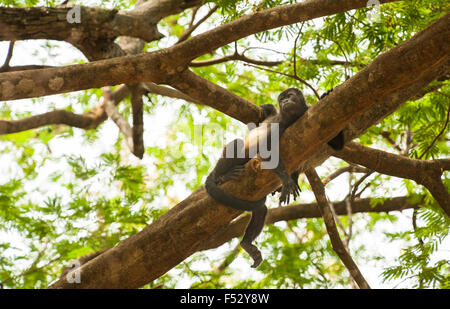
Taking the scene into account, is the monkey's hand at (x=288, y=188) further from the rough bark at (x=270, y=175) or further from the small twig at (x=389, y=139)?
the small twig at (x=389, y=139)

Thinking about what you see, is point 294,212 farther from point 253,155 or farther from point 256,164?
point 256,164

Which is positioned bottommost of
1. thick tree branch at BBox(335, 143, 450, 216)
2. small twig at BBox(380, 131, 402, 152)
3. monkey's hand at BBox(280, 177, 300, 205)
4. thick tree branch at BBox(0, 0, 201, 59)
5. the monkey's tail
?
the monkey's tail

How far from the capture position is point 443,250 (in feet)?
18.2

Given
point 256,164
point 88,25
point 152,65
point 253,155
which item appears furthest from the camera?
point 88,25

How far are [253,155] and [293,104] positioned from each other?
2.48 ft

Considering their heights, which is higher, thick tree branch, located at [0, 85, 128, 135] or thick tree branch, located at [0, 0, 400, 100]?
thick tree branch, located at [0, 85, 128, 135]

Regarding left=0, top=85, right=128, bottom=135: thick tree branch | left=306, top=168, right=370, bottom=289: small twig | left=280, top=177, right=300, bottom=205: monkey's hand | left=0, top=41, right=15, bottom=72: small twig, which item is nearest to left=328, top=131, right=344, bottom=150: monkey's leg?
left=280, top=177, right=300, bottom=205: monkey's hand

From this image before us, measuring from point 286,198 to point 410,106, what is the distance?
251cm

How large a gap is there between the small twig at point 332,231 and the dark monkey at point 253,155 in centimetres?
59

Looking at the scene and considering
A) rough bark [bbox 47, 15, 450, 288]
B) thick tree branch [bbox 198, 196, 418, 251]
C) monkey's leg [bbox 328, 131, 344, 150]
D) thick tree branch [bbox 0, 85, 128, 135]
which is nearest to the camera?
rough bark [bbox 47, 15, 450, 288]

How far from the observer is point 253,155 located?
5.27 metres

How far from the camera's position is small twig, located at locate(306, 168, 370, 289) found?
18.3 ft

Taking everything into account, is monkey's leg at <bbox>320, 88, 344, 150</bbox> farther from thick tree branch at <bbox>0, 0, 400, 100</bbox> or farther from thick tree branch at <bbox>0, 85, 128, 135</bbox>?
thick tree branch at <bbox>0, 85, 128, 135</bbox>

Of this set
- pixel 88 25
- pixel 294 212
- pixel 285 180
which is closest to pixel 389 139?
pixel 294 212
